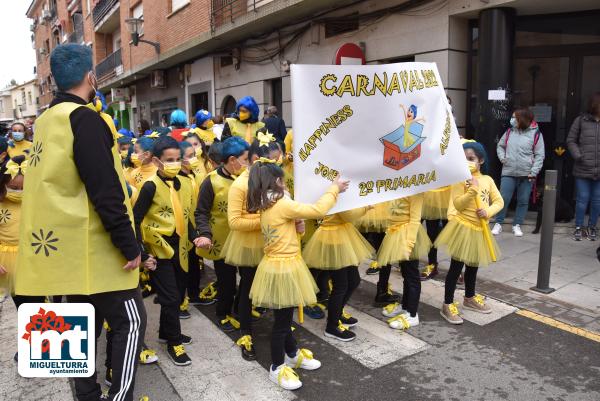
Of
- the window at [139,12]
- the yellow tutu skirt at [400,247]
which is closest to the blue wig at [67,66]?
the yellow tutu skirt at [400,247]

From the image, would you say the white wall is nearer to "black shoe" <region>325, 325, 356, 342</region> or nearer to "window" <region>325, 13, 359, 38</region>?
"window" <region>325, 13, 359, 38</region>

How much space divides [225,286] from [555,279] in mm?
3633

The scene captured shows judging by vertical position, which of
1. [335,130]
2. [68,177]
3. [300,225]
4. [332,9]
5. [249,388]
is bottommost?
[249,388]

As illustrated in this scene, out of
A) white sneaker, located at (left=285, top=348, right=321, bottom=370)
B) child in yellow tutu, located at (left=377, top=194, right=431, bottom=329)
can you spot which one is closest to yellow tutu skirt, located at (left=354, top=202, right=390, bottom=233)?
child in yellow tutu, located at (left=377, top=194, right=431, bottom=329)

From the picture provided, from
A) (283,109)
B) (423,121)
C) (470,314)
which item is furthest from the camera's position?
(283,109)

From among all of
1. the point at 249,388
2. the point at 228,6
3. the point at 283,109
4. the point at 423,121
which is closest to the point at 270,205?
the point at 249,388

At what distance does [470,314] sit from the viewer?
4523mm

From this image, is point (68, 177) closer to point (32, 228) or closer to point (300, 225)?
point (32, 228)

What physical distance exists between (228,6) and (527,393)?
11.4 m

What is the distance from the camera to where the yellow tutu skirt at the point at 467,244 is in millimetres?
4238

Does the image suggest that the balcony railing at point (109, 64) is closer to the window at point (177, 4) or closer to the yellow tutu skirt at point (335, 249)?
the window at point (177, 4)

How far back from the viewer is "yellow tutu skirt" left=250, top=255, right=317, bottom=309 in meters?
3.26

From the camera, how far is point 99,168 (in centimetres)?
239

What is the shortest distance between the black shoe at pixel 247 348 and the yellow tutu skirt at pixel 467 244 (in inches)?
75.2
